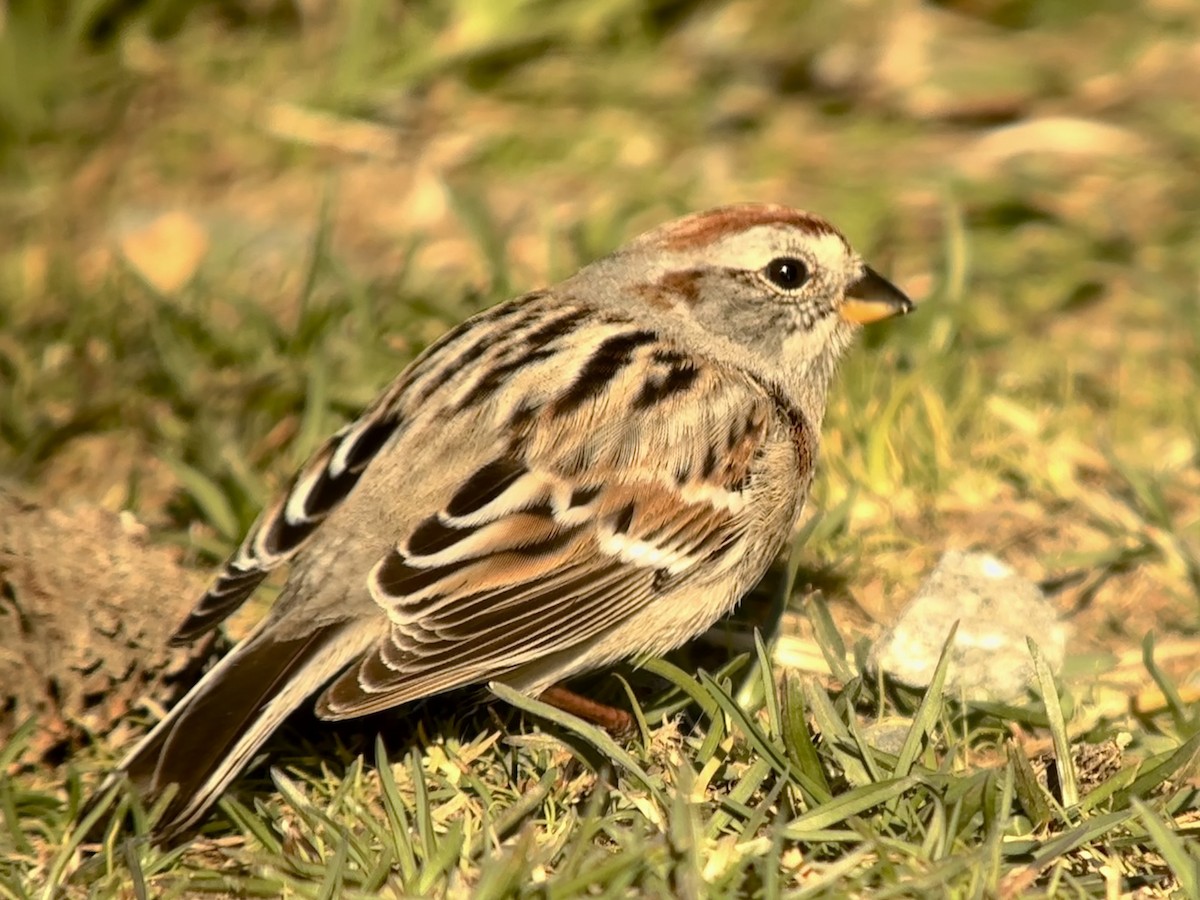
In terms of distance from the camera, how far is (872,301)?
4.57 m

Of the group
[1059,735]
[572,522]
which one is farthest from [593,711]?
[1059,735]

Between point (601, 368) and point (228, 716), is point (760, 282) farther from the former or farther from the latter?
point (228, 716)

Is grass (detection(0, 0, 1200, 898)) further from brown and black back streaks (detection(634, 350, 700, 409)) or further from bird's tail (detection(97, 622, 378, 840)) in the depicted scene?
brown and black back streaks (detection(634, 350, 700, 409))

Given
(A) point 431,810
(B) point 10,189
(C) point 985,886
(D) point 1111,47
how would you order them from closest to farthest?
1. (C) point 985,886
2. (A) point 431,810
3. (B) point 10,189
4. (D) point 1111,47

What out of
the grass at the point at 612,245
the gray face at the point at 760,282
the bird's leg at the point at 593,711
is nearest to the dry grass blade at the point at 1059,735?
the grass at the point at 612,245

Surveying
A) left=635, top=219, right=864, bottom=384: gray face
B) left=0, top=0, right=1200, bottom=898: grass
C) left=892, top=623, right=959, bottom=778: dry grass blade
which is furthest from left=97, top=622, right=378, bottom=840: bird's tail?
left=635, top=219, right=864, bottom=384: gray face

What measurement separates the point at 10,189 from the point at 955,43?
3773 millimetres

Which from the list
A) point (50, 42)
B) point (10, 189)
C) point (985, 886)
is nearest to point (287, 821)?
point (985, 886)

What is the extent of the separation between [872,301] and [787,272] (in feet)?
0.82

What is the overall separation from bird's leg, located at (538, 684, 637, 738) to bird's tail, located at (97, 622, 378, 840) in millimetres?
539

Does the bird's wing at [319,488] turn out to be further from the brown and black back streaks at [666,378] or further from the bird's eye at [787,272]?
the bird's eye at [787,272]

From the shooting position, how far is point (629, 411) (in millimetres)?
4047

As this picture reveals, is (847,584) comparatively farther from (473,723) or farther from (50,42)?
(50,42)

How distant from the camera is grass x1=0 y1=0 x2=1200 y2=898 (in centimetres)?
347
